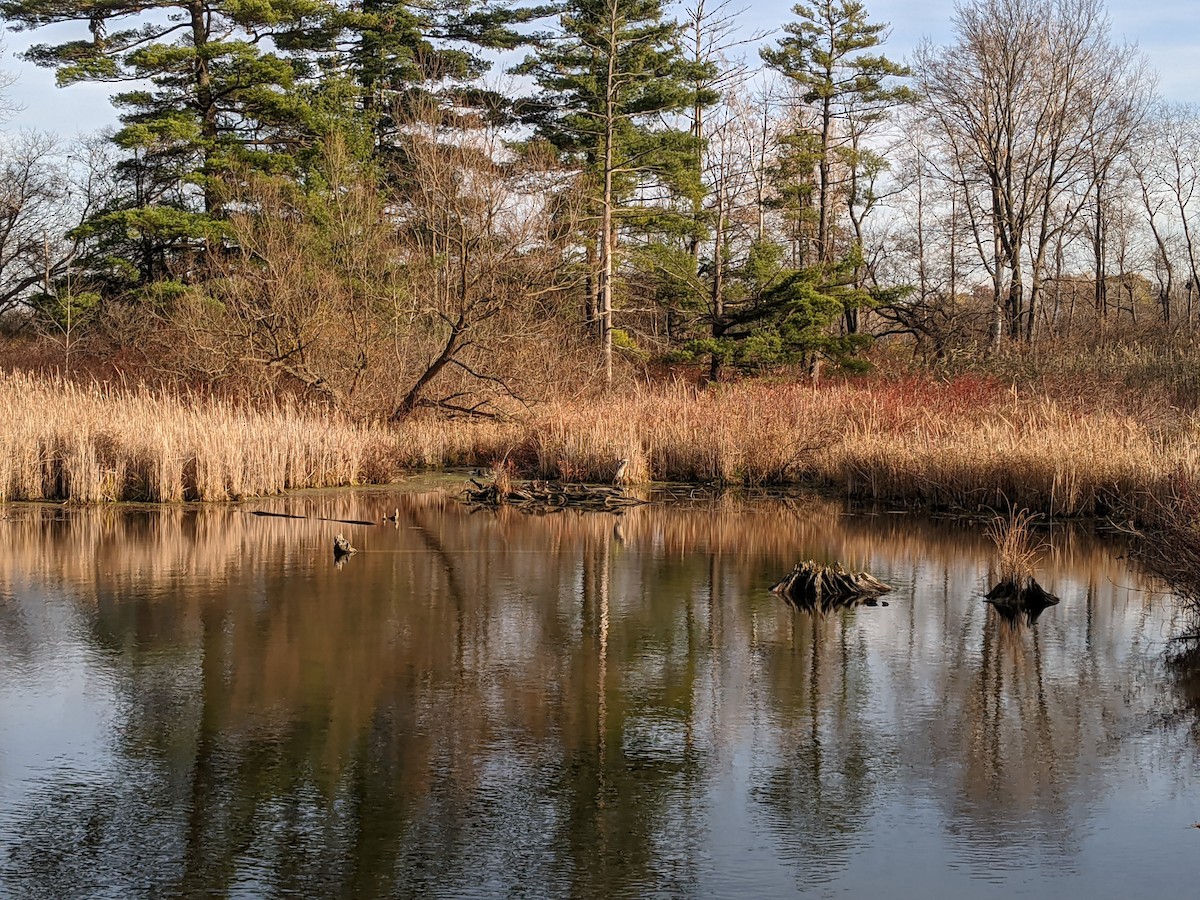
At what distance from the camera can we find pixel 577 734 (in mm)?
5367

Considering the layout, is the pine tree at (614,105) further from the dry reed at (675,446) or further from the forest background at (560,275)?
the dry reed at (675,446)

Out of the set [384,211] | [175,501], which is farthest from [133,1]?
[175,501]

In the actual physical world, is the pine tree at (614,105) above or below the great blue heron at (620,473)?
above

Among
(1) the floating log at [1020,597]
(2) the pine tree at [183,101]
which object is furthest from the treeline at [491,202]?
(1) the floating log at [1020,597]

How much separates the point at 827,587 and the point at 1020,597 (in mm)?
1304

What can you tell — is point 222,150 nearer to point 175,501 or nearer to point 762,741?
point 175,501

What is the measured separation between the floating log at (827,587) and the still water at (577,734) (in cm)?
22

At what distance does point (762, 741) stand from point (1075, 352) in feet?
69.1

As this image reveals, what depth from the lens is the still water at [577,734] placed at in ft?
13.2

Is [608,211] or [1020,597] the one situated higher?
[608,211]

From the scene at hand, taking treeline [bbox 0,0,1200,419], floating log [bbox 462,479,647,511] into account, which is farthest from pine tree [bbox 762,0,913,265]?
floating log [bbox 462,479,647,511]

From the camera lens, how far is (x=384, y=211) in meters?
24.4

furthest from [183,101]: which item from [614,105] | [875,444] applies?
[875,444]

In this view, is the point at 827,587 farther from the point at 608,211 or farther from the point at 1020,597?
the point at 608,211
